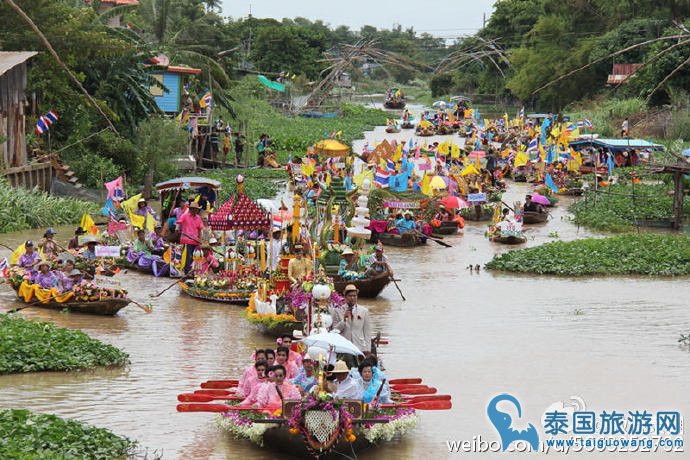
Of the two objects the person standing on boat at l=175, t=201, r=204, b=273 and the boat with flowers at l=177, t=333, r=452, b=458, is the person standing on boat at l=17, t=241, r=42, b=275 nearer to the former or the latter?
the person standing on boat at l=175, t=201, r=204, b=273

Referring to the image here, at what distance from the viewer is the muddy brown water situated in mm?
13664

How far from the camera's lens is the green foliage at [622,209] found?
3412cm

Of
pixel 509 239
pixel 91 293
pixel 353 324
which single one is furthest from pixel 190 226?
pixel 509 239

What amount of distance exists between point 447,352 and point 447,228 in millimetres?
14547

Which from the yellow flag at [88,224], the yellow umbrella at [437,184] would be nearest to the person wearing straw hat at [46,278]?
the yellow flag at [88,224]

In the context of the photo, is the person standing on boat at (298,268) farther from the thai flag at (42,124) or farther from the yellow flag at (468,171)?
the yellow flag at (468,171)

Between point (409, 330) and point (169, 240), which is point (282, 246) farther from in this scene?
point (169, 240)

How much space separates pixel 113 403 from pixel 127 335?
449cm

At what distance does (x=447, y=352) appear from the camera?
18328 mm

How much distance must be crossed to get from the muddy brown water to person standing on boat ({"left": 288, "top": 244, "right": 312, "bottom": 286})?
3.63 ft

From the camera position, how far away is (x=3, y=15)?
29.9 m

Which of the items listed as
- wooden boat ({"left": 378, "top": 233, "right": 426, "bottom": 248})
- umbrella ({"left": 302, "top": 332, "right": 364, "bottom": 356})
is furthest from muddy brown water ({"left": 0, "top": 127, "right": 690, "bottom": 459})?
wooden boat ({"left": 378, "top": 233, "right": 426, "bottom": 248})

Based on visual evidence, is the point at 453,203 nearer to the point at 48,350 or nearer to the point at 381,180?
the point at 381,180

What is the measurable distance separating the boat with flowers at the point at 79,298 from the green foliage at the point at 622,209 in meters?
18.4
